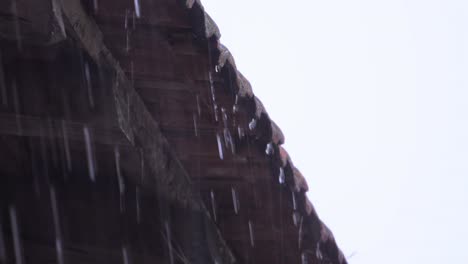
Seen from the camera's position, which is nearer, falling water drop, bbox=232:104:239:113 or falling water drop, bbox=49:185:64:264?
falling water drop, bbox=232:104:239:113

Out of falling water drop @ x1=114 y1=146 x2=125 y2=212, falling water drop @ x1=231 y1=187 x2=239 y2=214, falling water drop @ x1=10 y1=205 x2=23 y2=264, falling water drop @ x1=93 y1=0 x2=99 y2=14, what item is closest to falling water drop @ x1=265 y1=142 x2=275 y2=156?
falling water drop @ x1=231 y1=187 x2=239 y2=214

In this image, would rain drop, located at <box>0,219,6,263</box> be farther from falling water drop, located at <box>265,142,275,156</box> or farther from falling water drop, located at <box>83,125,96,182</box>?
falling water drop, located at <box>265,142,275,156</box>

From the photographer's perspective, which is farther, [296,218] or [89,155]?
[296,218]

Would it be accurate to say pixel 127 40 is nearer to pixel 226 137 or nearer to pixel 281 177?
pixel 226 137

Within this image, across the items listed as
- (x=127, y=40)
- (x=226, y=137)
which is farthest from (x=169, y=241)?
(x=127, y=40)

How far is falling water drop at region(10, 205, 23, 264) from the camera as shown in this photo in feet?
8.98

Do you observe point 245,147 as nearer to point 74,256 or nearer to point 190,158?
point 190,158

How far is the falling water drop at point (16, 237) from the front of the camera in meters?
2.74

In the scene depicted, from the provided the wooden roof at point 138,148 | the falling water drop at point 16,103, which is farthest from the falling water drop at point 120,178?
the falling water drop at point 16,103

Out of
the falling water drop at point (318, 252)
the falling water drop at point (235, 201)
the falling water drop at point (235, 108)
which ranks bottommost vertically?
the falling water drop at point (318, 252)

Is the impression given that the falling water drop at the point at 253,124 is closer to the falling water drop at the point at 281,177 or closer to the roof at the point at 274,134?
the roof at the point at 274,134

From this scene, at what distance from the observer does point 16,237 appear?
2.77 meters

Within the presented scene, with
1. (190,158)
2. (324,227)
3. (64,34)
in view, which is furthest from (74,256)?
(64,34)

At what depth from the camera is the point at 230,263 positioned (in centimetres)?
269
